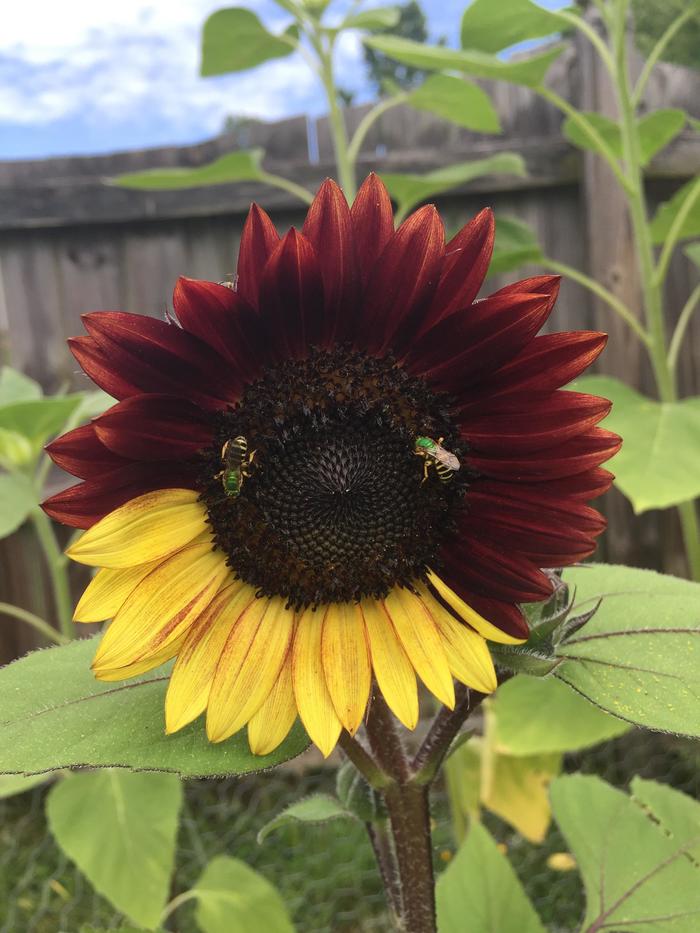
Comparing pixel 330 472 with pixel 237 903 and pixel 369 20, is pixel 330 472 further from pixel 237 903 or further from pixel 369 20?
pixel 369 20

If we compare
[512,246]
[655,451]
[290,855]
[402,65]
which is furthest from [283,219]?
[402,65]

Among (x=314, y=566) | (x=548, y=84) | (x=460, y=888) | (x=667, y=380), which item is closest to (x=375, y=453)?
(x=314, y=566)

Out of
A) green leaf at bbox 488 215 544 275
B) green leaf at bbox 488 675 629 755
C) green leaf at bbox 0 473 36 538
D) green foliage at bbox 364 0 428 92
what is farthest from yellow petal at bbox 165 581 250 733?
green foliage at bbox 364 0 428 92

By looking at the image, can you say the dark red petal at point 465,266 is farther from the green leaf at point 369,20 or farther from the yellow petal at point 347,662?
the green leaf at point 369,20

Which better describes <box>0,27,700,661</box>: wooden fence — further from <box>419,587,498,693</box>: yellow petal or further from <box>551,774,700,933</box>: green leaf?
<box>419,587,498,693</box>: yellow petal

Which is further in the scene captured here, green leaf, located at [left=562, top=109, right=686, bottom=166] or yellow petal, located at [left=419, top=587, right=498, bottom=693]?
green leaf, located at [left=562, top=109, right=686, bottom=166]
